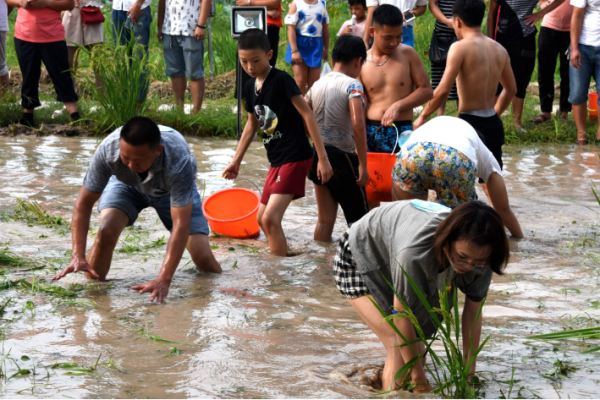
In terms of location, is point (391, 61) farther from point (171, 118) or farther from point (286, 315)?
point (171, 118)

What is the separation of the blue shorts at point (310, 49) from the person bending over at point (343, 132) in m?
3.30

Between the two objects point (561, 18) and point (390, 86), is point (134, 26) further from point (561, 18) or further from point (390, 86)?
point (561, 18)

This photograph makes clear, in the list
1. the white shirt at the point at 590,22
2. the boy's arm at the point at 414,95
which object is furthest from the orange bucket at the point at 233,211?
Result: the white shirt at the point at 590,22

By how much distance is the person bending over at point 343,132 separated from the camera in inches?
178

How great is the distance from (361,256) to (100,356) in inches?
44.1

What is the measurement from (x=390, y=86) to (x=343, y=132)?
516 mm

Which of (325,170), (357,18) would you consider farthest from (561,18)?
(325,170)

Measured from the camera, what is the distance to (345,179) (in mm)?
4738

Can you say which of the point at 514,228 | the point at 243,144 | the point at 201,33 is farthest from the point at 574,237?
the point at 201,33

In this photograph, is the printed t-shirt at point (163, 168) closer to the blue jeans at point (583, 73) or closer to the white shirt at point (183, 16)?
the white shirt at point (183, 16)

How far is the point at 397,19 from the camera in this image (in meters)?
4.73

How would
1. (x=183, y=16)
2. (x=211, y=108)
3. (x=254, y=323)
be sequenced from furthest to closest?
1. (x=211, y=108)
2. (x=183, y=16)
3. (x=254, y=323)

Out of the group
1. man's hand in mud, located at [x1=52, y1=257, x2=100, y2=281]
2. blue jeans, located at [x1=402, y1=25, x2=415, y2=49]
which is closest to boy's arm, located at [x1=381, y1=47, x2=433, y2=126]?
man's hand in mud, located at [x1=52, y1=257, x2=100, y2=281]

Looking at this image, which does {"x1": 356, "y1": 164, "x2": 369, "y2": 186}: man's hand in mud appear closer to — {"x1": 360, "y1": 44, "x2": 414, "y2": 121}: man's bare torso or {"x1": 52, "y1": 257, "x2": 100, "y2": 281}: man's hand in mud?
{"x1": 360, "y1": 44, "x2": 414, "y2": 121}: man's bare torso
